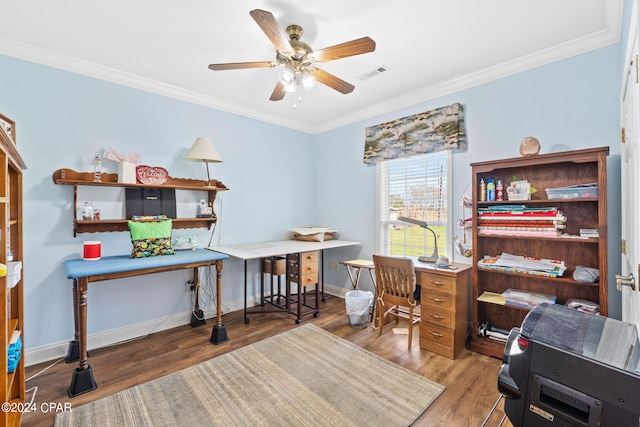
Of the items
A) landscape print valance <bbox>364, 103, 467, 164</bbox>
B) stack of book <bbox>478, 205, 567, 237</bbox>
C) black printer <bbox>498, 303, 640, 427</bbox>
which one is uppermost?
landscape print valance <bbox>364, 103, 467, 164</bbox>

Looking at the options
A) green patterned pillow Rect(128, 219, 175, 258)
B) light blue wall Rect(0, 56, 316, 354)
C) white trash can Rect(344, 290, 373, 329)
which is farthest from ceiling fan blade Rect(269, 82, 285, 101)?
white trash can Rect(344, 290, 373, 329)

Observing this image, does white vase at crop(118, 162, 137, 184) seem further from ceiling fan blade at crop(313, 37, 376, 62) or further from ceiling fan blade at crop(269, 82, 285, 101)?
ceiling fan blade at crop(313, 37, 376, 62)

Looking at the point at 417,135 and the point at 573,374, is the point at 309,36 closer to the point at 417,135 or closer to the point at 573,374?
the point at 417,135

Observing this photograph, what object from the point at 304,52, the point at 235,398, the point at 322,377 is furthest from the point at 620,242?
the point at 235,398

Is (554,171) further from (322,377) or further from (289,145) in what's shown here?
(289,145)

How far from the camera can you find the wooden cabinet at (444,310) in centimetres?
248

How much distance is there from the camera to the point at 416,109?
3.36 metres

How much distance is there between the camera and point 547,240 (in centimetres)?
238

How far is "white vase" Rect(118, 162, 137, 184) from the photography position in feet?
8.84

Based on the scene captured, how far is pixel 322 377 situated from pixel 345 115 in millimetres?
3196

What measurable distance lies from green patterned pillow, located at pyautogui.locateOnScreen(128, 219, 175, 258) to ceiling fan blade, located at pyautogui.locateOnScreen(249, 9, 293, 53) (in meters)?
1.93

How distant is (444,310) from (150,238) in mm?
2715

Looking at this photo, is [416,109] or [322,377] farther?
[416,109]

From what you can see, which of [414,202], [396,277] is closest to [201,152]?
[396,277]
